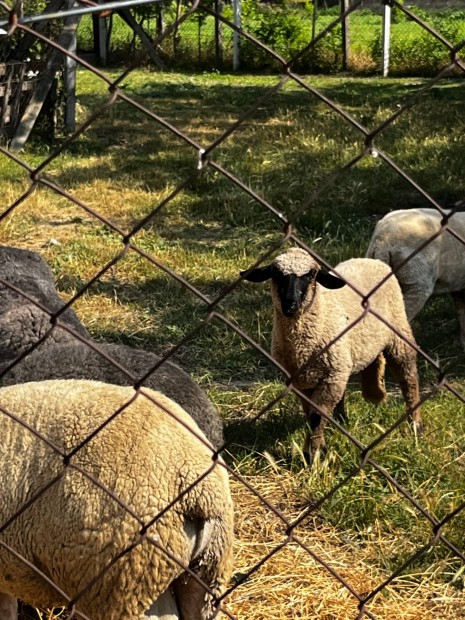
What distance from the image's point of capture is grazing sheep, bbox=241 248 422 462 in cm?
451

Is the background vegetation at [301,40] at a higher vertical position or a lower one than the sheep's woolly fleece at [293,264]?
lower

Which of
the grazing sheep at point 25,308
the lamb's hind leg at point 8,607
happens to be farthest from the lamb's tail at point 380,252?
the lamb's hind leg at point 8,607

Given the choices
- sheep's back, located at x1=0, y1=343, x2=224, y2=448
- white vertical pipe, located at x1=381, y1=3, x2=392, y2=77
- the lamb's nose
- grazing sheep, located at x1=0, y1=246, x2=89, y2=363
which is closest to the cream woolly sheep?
sheep's back, located at x1=0, y1=343, x2=224, y2=448

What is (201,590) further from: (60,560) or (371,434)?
(371,434)

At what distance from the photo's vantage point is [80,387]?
9.37 feet

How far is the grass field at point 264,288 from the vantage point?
3.84 m

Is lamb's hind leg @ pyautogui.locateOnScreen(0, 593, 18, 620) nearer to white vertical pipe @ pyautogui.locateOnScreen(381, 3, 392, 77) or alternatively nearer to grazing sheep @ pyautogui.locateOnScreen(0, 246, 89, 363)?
grazing sheep @ pyautogui.locateOnScreen(0, 246, 89, 363)

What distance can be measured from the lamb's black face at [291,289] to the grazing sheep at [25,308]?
997 mm

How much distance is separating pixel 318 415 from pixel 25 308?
158 centimetres

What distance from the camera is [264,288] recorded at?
23.2ft

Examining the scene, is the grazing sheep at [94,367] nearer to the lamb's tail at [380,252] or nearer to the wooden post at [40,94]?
the lamb's tail at [380,252]

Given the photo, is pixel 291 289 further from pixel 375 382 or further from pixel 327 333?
pixel 375 382

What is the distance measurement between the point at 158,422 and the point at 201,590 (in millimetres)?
558

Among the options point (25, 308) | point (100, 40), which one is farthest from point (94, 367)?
point (100, 40)
